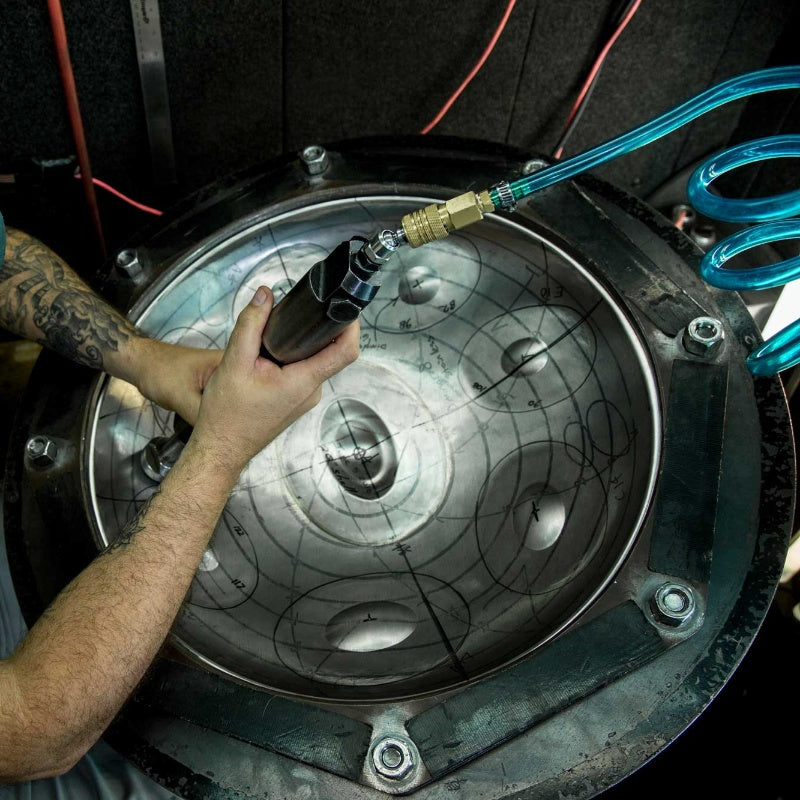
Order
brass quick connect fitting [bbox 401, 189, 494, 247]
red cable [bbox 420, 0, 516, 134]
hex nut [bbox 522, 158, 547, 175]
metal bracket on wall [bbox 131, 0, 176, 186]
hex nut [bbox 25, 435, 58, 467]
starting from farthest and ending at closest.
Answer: red cable [bbox 420, 0, 516, 134], metal bracket on wall [bbox 131, 0, 176, 186], hex nut [bbox 522, 158, 547, 175], hex nut [bbox 25, 435, 58, 467], brass quick connect fitting [bbox 401, 189, 494, 247]

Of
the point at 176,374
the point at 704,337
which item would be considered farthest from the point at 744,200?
the point at 176,374

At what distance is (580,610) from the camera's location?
0.70m

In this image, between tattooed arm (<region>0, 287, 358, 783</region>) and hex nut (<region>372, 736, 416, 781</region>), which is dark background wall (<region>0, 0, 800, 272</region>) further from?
hex nut (<region>372, 736, 416, 781</region>)

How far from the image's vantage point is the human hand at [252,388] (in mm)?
678

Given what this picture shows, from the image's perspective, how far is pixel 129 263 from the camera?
837 millimetres

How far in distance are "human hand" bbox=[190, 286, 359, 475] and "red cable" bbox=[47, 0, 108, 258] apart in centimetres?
47

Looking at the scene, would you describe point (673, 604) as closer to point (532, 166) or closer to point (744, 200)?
point (744, 200)

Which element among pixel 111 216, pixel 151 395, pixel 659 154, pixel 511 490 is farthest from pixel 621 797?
pixel 111 216

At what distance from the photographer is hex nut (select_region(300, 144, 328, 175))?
2.87ft

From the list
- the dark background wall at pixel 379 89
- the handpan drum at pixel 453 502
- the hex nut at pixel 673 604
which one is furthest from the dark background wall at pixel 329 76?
the hex nut at pixel 673 604

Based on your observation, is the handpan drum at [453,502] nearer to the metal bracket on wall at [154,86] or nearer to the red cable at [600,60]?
the metal bracket on wall at [154,86]

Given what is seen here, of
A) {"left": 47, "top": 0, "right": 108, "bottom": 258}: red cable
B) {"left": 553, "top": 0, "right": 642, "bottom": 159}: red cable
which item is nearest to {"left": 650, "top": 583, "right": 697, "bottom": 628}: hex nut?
{"left": 553, "top": 0, "right": 642, "bottom": 159}: red cable

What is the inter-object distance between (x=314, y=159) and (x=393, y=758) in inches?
22.3

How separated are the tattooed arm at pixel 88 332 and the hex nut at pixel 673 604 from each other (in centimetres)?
43
